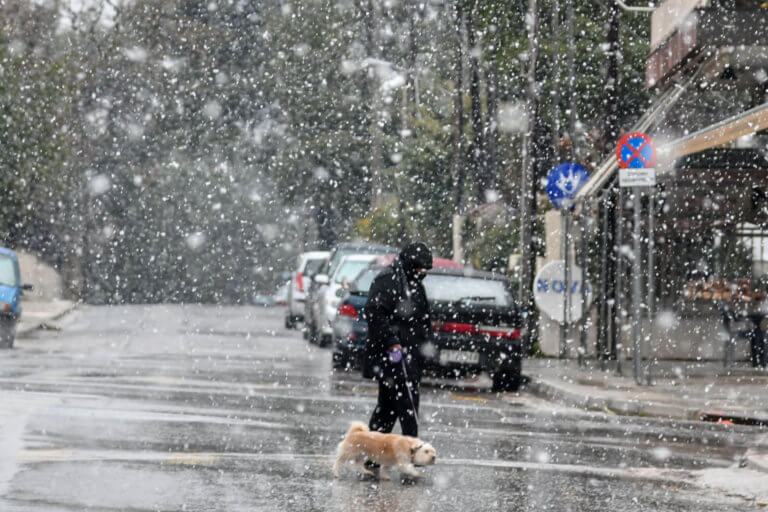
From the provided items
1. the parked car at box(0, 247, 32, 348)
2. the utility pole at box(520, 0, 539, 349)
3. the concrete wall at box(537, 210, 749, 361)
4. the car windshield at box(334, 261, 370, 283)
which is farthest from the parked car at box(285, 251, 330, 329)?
the concrete wall at box(537, 210, 749, 361)

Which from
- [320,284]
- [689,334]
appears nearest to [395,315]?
[689,334]

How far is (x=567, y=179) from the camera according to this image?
21.7 meters

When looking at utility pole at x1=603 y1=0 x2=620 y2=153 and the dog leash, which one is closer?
the dog leash

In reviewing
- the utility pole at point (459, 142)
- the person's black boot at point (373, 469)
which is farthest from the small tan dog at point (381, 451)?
the utility pole at point (459, 142)

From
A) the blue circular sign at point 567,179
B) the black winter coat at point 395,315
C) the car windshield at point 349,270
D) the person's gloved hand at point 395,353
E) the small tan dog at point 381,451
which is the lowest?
the small tan dog at point 381,451

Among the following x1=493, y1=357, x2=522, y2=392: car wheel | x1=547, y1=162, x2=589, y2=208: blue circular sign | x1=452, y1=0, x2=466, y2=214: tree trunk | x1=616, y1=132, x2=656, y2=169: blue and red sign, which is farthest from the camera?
x1=452, y1=0, x2=466, y2=214: tree trunk

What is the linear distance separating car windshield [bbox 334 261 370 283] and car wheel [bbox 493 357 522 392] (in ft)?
24.5

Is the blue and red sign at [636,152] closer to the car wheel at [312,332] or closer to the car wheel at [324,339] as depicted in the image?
the car wheel at [324,339]

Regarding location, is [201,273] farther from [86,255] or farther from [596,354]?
[596,354]

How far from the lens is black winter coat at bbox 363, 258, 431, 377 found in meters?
9.91

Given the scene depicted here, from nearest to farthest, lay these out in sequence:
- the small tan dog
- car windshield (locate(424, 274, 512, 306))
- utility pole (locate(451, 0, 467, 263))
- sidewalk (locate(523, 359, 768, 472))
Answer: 1. the small tan dog
2. sidewalk (locate(523, 359, 768, 472))
3. car windshield (locate(424, 274, 512, 306))
4. utility pole (locate(451, 0, 467, 263))

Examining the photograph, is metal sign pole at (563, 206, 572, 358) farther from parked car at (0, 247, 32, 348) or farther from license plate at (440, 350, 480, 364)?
parked car at (0, 247, 32, 348)

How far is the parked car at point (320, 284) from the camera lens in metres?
27.0

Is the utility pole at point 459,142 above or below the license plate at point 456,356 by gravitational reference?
above
